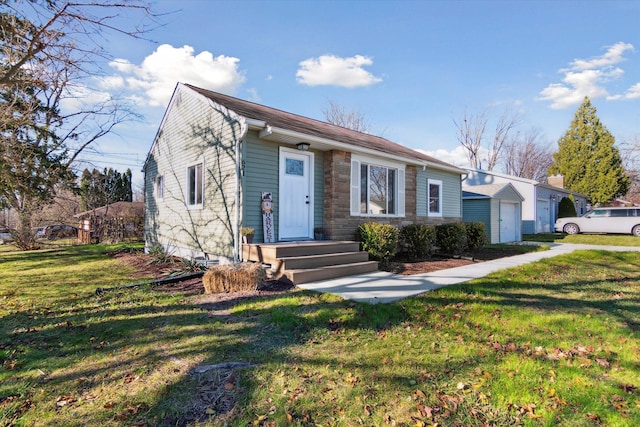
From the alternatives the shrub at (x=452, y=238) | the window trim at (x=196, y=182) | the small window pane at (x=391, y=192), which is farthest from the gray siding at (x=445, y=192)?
the window trim at (x=196, y=182)

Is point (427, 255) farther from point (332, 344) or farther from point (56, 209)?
point (56, 209)

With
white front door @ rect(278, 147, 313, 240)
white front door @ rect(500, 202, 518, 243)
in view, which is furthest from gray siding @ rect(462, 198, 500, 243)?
white front door @ rect(278, 147, 313, 240)

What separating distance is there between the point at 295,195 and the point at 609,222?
20.0m

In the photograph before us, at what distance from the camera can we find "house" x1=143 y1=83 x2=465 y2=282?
7.25 m

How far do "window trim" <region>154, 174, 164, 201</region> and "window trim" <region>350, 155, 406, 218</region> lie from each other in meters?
6.89

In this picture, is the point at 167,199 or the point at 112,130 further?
the point at 112,130

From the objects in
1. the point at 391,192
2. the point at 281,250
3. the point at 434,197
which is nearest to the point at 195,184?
the point at 281,250

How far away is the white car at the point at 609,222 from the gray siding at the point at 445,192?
37.9ft

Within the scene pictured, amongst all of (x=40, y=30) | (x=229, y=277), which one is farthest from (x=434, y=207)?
(x=40, y=30)

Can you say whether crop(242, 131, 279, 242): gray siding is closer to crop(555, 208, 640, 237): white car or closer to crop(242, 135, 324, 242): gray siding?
crop(242, 135, 324, 242): gray siding

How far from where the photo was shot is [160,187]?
38.2ft

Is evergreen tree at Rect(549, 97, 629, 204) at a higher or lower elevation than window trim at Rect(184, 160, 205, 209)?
higher

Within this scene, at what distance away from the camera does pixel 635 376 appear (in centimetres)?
285

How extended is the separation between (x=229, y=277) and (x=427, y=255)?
20.9ft
